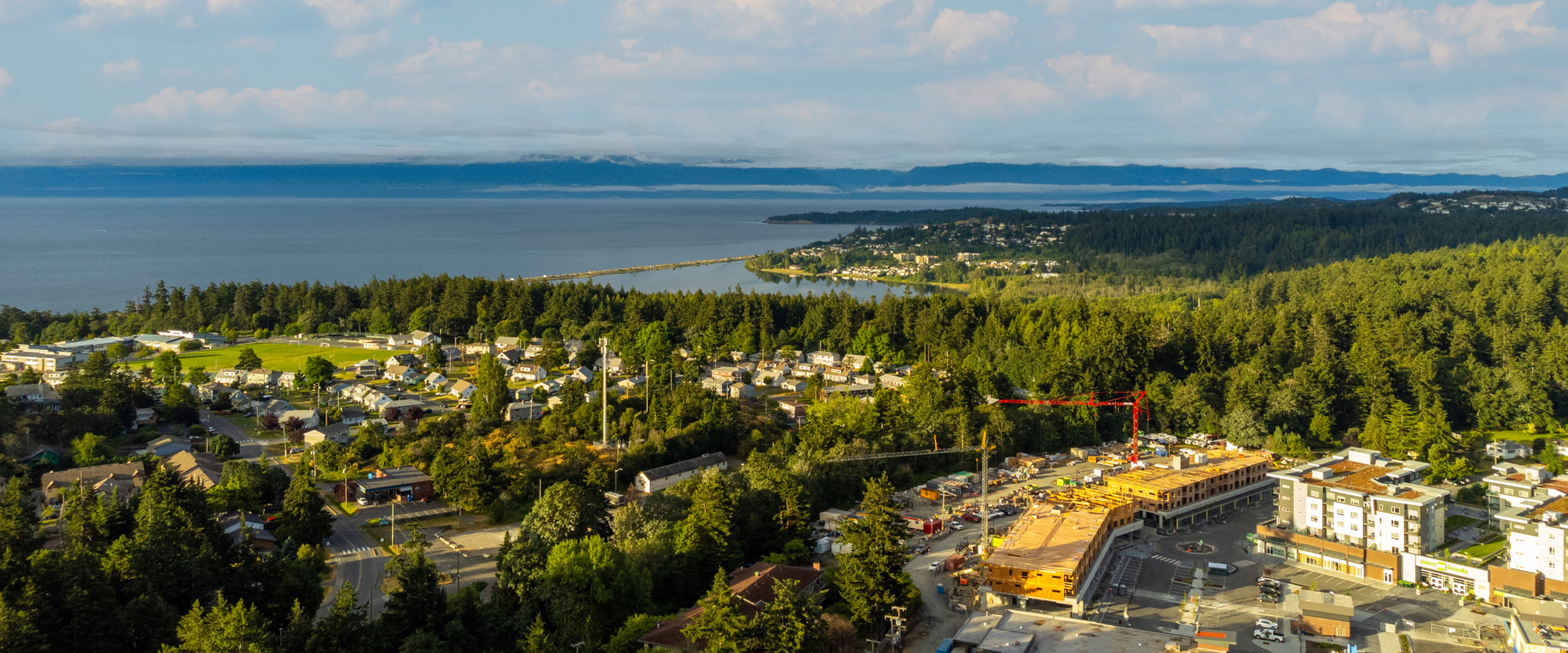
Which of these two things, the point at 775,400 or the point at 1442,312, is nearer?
the point at 775,400

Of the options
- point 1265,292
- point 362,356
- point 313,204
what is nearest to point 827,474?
point 362,356

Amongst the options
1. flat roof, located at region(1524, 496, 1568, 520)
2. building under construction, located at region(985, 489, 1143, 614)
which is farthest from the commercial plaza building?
building under construction, located at region(985, 489, 1143, 614)

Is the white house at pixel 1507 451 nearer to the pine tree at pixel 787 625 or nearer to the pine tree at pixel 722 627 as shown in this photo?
the pine tree at pixel 787 625

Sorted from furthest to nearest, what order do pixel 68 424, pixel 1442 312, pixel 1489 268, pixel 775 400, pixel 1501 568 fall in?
pixel 1489 268
pixel 1442 312
pixel 775 400
pixel 68 424
pixel 1501 568

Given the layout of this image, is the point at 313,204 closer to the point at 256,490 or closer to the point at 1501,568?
the point at 256,490

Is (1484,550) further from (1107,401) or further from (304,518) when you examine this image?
(304,518)

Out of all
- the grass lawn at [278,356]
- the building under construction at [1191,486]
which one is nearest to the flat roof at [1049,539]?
the building under construction at [1191,486]

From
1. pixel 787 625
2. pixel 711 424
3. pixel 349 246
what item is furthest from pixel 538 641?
pixel 349 246
